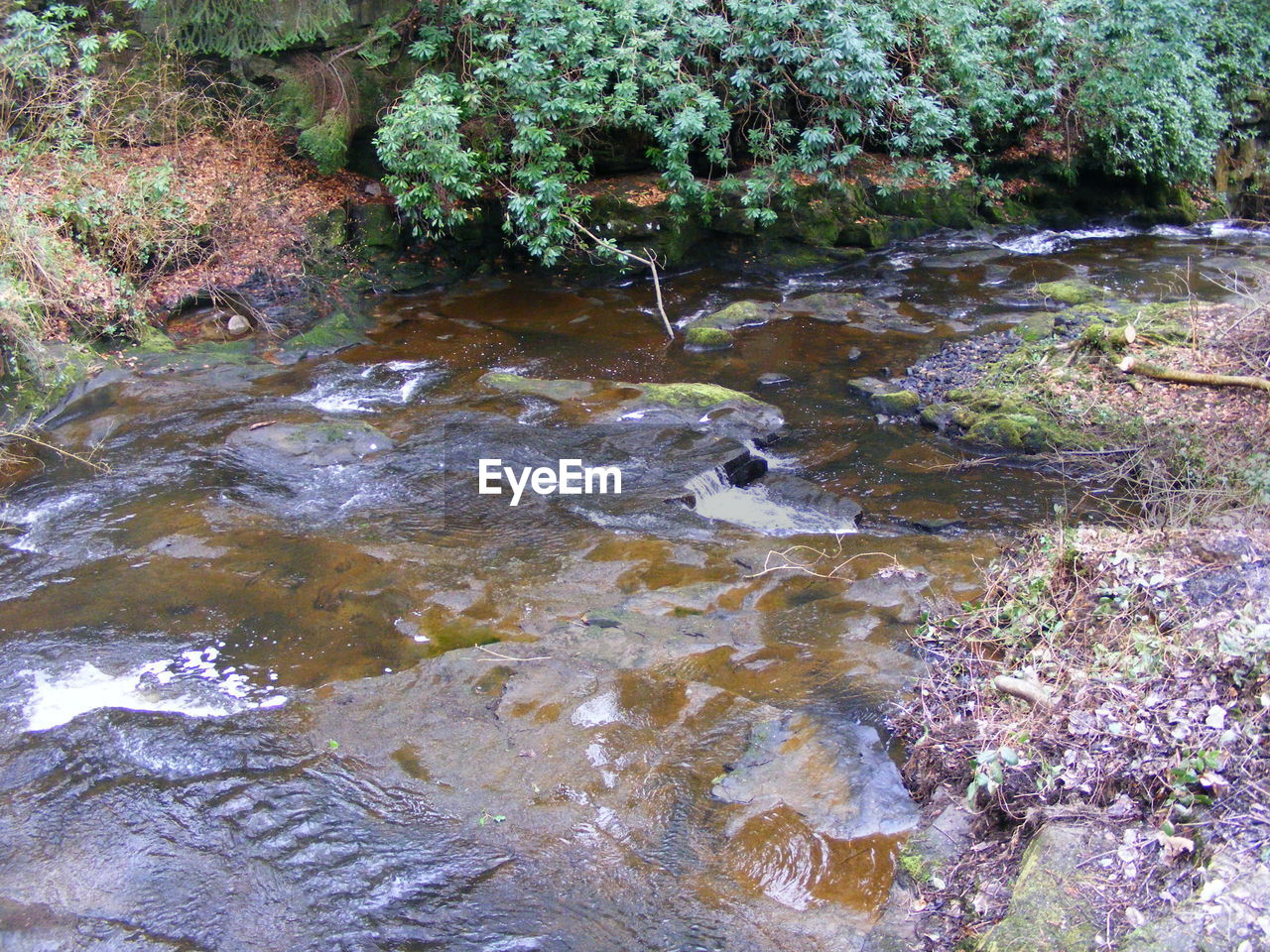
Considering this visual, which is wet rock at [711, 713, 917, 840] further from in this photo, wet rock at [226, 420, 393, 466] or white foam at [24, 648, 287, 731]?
wet rock at [226, 420, 393, 466]

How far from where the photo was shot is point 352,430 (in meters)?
8.07

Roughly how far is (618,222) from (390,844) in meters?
9.88

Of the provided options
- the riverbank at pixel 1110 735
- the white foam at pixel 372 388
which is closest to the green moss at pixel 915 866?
the riverbank at pixel 1110 735

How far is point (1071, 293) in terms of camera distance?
11.3m

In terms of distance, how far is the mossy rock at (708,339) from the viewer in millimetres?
10531

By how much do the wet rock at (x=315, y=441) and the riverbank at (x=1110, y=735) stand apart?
16.5ft

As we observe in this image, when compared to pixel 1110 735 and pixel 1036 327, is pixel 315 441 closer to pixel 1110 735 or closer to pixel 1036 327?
pixel 1110 735

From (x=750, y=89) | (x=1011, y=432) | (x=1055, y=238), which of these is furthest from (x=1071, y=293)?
(x=750, y=89)

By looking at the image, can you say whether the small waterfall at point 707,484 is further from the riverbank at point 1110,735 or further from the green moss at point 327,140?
the green moss at point 327,140

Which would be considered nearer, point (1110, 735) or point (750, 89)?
point (1110, 735)

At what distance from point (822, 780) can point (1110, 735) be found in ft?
4.32

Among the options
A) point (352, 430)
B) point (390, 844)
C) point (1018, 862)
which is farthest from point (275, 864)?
point (352, 430)

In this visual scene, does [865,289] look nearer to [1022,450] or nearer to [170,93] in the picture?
[1022,450]

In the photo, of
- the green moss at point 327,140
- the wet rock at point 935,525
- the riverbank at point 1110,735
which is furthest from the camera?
the green moss at point 327,140
